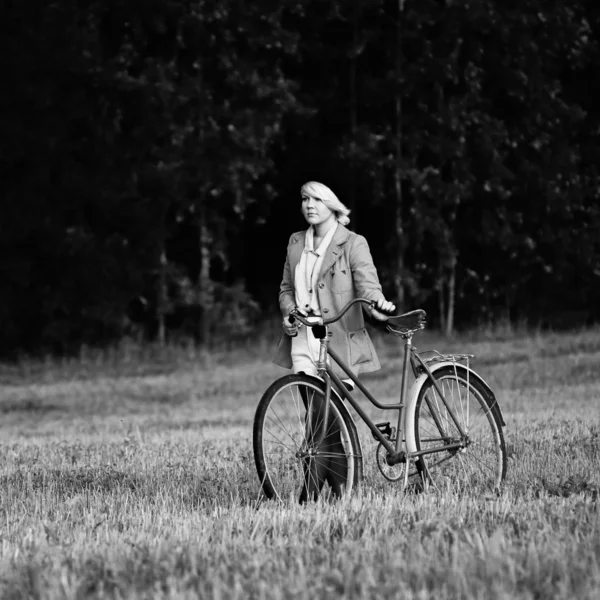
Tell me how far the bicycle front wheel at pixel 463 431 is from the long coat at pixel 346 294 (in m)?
0.43

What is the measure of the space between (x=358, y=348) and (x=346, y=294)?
0.34m

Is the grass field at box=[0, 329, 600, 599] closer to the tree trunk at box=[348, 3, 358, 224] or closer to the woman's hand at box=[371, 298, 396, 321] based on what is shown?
the woman's hand at box=[371, 298, 396, 321]

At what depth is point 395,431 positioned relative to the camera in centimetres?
718

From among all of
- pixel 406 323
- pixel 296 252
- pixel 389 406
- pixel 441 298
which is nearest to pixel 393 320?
pixel 406 323

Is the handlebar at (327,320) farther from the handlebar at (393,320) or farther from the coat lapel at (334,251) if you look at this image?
the coat lapel at (334,251)

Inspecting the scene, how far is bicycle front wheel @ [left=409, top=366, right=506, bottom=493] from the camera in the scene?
7188 mm

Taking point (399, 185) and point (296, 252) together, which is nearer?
point (296, 252)

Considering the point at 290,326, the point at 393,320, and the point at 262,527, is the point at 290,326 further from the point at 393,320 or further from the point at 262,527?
the point at 262,527

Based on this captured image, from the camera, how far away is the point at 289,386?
22.4 ft

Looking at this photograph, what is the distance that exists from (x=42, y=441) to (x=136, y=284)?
9888 mm

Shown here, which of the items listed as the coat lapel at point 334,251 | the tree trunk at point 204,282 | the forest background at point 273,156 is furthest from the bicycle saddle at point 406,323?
the tree trunk at point 204,282

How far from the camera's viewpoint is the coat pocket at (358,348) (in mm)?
7102

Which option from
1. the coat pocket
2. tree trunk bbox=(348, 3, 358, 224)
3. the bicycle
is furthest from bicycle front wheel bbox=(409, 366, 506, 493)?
tree trunk bbox=(348, 3, 358, 224)

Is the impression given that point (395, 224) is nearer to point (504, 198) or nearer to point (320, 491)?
point (504, 198)
